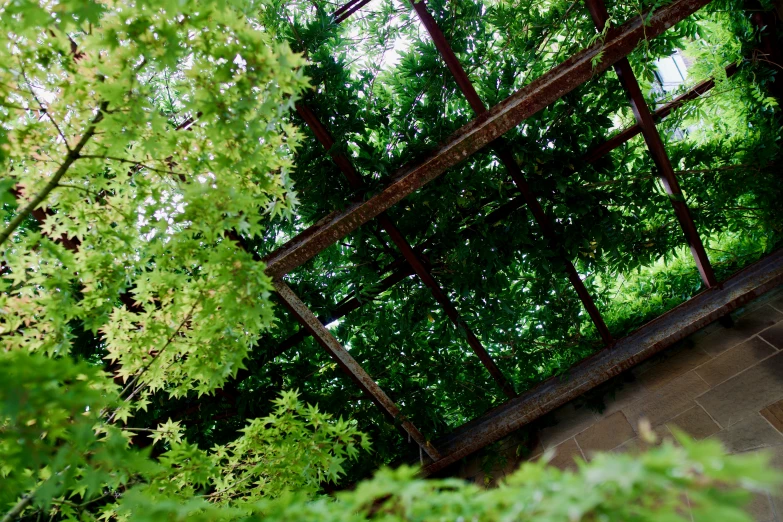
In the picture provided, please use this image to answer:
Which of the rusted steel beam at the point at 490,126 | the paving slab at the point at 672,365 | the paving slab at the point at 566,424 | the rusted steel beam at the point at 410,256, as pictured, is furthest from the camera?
the paving slab at the point at 566,424

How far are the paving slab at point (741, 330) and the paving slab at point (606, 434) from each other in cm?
82

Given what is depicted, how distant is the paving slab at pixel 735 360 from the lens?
3502mm

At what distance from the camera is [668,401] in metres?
3.62

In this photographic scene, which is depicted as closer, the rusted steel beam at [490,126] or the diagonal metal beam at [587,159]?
the rusted steel beam at [490,126]

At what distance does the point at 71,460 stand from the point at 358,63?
2.52 metres

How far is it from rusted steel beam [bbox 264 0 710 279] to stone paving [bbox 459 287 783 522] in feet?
7.45

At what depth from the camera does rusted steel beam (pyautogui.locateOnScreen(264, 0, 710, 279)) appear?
2652 millimetres

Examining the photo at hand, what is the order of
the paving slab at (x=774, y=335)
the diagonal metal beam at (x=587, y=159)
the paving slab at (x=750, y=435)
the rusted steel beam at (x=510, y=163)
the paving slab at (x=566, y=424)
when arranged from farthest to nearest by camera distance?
1. the paving slab at (x=566, y=424)
2. the paving slab at (x=774, y=335)
3. the diagonal metal beam at (x=587, y=159)
4. the paving slab at (x=750, y=435)
5. the rusted steel beam at (x=510, y=163)

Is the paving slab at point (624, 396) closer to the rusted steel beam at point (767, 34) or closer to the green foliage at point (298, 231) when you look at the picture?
the green foliage at point (298, 231)

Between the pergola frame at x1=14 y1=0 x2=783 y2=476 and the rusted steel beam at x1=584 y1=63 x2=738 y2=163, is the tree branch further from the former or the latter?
the rusted steel beam at x1=584 y1=63 x2=738 y2=163

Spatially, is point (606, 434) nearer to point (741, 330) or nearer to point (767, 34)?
point (741, 330)

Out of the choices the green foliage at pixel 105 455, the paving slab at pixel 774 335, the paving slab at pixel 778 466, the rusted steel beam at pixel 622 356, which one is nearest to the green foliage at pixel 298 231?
the green foliage at pixel 105 455

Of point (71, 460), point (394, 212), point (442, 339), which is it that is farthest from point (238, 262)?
point (442, 339)

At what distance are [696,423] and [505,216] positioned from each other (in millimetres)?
1863
